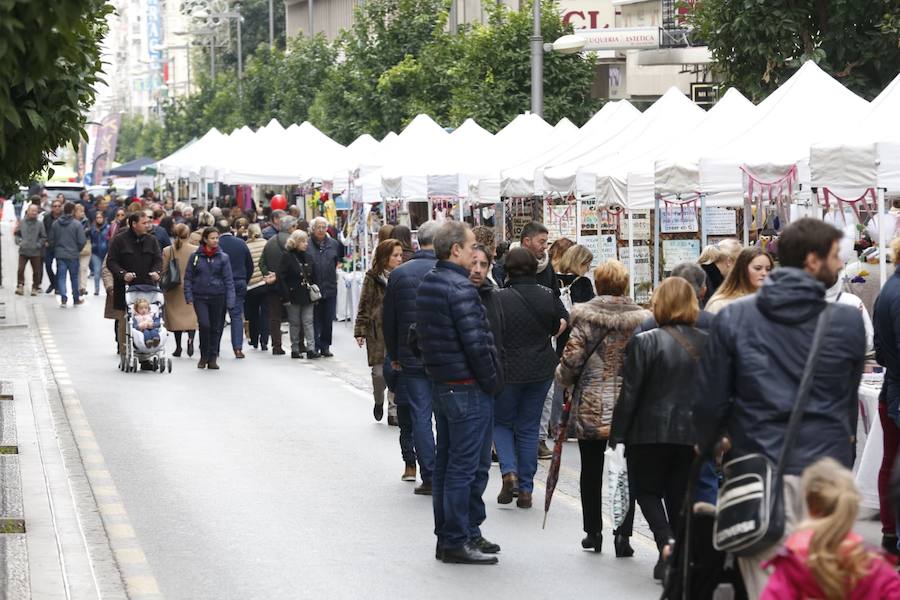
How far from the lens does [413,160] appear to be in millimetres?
26031

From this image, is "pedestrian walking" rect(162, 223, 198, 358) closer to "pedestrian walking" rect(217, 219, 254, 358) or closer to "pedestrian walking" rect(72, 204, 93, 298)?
"pedestrian walking" rect(217, 219, 254, 358)

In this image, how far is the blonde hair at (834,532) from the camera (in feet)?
16.5

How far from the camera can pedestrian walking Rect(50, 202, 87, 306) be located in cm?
3112

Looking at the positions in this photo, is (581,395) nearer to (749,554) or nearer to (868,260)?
(749,554)

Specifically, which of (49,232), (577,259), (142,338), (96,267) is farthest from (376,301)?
(96,267)

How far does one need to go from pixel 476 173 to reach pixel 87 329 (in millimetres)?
6787

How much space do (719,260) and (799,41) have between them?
14.2 metres

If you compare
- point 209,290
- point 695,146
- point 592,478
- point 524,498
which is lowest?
point 524,498

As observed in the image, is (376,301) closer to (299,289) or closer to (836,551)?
(299,289)

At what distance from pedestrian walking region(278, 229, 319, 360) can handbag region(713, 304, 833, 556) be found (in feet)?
52.8

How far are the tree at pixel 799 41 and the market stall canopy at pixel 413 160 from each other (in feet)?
14.6

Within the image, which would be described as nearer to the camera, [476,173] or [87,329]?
[476,173]

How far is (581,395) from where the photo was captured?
956cm

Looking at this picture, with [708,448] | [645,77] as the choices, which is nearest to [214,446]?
[708,448]
